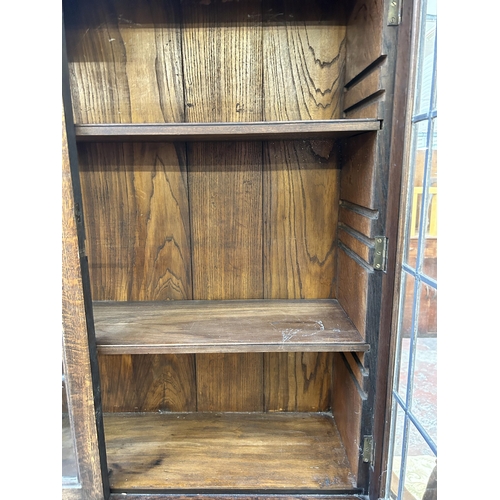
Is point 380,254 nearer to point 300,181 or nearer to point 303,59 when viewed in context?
point 300,181

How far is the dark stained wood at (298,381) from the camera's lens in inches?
48.1

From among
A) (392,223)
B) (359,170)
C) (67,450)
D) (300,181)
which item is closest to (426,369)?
(392,223)

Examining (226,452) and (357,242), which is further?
(226,452)

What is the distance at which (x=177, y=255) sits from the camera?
3.78ft

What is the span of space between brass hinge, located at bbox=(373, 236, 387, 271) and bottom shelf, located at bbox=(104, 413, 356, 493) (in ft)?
1.92

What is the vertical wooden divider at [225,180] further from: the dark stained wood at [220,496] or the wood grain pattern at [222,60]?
the dark stained wood at [220,496]

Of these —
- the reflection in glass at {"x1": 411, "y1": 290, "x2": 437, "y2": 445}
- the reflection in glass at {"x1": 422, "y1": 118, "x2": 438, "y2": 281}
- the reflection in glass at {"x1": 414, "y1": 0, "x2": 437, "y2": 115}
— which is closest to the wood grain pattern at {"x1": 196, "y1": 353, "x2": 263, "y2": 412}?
the reflection in glass at {"x1": 411, "y1": 290, "x2": 437, "y2": 445}

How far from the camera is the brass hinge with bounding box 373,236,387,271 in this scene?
83cm

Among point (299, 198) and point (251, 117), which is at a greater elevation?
point (251, 117)

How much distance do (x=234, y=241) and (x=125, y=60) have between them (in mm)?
605

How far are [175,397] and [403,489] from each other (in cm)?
73

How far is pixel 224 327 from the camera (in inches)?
38.7
